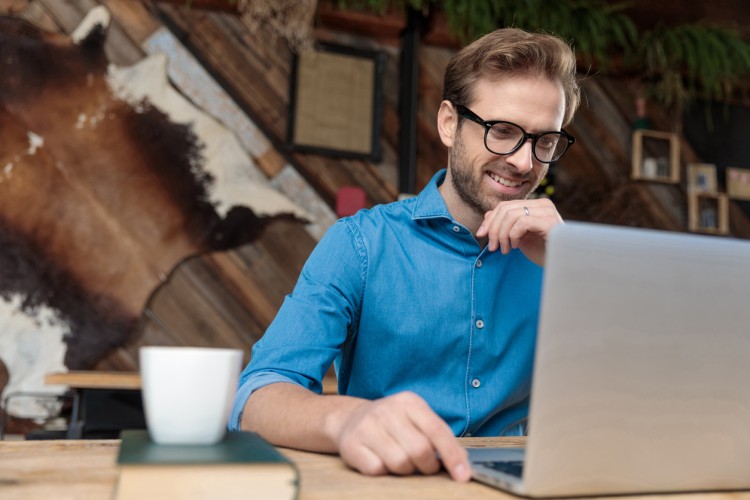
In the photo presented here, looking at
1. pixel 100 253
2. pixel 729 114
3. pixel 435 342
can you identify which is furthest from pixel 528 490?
pixel 729 114

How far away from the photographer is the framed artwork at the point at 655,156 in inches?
166

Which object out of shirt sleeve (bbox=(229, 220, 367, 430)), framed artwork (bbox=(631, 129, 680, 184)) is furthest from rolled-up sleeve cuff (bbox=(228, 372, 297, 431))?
framed artwork (bbox=(631, 129, 680, 184))

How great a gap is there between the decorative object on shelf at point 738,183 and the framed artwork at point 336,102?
218 cm

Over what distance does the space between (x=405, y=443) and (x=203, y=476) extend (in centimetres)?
23

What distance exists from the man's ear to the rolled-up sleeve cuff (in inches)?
29.1

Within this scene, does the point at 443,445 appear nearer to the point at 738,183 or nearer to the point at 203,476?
the point at 203,476

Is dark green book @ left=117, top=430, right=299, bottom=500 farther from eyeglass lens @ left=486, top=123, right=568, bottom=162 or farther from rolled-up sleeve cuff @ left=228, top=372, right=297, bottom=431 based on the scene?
eyeglass lens @ left=486, top=123, right=568, bottom=162

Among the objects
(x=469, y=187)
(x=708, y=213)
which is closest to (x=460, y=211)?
(x=469, y=187)

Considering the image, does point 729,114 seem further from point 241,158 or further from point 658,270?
point 658,270

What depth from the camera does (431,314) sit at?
55.7 inches

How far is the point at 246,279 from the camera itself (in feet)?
11.4

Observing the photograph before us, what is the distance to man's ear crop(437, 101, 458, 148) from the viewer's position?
167 centimetres

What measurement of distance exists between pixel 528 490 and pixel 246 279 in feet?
9.60

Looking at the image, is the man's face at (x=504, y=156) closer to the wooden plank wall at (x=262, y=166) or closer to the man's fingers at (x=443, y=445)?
the man's fingers at (x=443, y=445)
